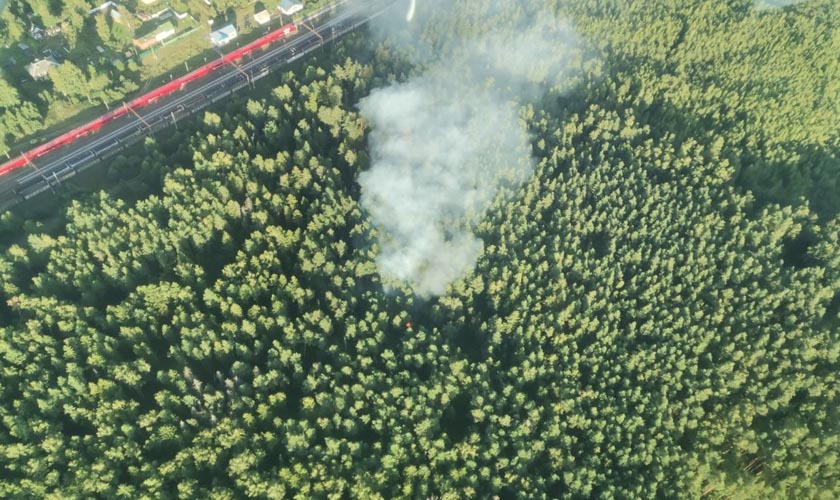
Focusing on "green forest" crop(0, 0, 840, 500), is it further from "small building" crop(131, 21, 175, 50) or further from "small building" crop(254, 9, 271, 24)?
"small building" crop(254, 9, 271, 24)

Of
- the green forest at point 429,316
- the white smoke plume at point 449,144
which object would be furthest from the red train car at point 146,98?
the white smoke plume at point 449,144

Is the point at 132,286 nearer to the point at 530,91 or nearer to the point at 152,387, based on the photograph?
the point at 152,387

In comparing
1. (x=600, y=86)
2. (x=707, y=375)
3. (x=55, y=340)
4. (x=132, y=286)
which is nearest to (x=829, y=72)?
(x=600, y=86)

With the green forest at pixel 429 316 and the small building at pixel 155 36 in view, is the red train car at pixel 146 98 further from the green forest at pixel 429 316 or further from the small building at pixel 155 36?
the small building at pixel 155 36

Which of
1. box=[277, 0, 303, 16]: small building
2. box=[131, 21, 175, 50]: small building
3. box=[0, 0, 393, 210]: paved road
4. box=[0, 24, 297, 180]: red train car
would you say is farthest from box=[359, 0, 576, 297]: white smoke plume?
box=[131, 21, 175, 50]: small building

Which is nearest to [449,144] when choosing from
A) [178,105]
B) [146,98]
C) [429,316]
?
[429,316]

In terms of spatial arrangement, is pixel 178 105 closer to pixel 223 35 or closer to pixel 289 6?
pixel 223 35
